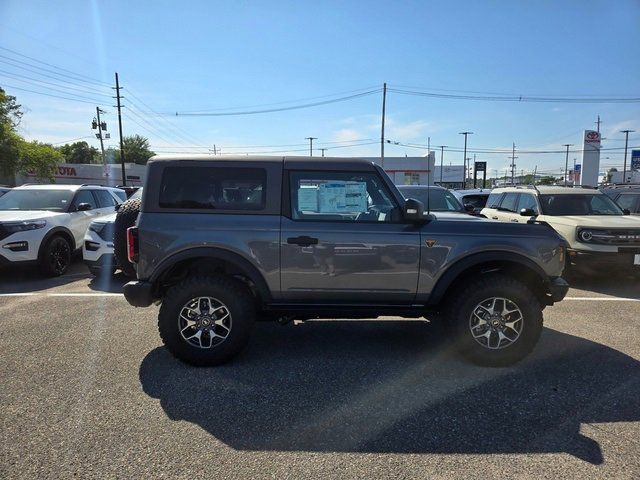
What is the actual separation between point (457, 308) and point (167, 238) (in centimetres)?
278

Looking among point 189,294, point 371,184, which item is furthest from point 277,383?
point 371,184

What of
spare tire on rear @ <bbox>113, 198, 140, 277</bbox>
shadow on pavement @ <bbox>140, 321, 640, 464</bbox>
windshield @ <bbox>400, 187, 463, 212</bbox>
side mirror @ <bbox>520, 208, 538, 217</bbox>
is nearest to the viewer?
shadow on pavement @ <bbox>140, 321, 640, 464</bbox>

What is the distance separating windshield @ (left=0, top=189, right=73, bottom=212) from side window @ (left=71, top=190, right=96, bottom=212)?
12 centimetres

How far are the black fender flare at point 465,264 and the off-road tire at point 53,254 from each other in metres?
7.18

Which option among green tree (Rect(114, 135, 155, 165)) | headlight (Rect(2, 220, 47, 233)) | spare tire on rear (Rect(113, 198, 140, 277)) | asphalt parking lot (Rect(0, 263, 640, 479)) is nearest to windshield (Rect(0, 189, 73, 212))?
headlight (Rect(2, 220, 47, 233))

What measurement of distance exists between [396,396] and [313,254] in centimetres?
141

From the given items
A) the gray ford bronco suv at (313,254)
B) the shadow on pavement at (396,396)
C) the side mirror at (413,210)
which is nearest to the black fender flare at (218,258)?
the gray ford bronco suv at (313,254)

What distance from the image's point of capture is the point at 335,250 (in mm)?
4078

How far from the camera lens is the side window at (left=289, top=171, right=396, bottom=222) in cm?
421

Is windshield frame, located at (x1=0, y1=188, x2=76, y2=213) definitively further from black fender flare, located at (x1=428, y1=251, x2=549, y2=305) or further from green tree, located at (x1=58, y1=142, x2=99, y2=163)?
green tree, located at (x1=58, y1=142, x2=99, y2=163)

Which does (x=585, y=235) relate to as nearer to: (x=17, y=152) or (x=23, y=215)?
(x=23, y=215)

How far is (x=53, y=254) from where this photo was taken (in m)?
8.34

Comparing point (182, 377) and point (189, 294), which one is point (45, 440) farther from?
point (189, 294)

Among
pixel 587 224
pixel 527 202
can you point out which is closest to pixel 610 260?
pixel 587 224
